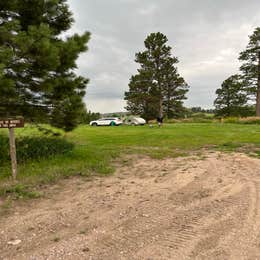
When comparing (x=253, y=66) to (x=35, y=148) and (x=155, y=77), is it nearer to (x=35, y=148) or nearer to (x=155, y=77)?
(x=155, y=77)

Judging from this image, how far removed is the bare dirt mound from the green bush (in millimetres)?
2174

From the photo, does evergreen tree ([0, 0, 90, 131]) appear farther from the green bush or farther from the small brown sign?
the green bush

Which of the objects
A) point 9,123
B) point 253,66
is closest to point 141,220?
point 9,123

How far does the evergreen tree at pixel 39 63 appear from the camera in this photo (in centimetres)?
444

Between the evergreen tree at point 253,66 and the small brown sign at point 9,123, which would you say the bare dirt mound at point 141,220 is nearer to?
the small brown sign at point 9,123

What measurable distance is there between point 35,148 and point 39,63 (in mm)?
2729

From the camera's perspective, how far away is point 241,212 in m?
3.26

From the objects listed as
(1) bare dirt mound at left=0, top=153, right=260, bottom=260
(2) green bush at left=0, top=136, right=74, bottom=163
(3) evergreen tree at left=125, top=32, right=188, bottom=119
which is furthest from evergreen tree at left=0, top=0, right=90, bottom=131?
(3) evergreen tree at left=125, top=32, right=188, bottom=119

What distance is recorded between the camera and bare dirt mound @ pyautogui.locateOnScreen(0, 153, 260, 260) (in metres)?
2.38

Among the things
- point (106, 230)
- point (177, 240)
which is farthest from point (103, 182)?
point (177, 240)

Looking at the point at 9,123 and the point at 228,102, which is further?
the point at 228,102

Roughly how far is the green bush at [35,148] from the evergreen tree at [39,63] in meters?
0.84

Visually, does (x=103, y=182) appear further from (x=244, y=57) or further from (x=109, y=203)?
(x=244, y=57)

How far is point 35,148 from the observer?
21.6 ft
